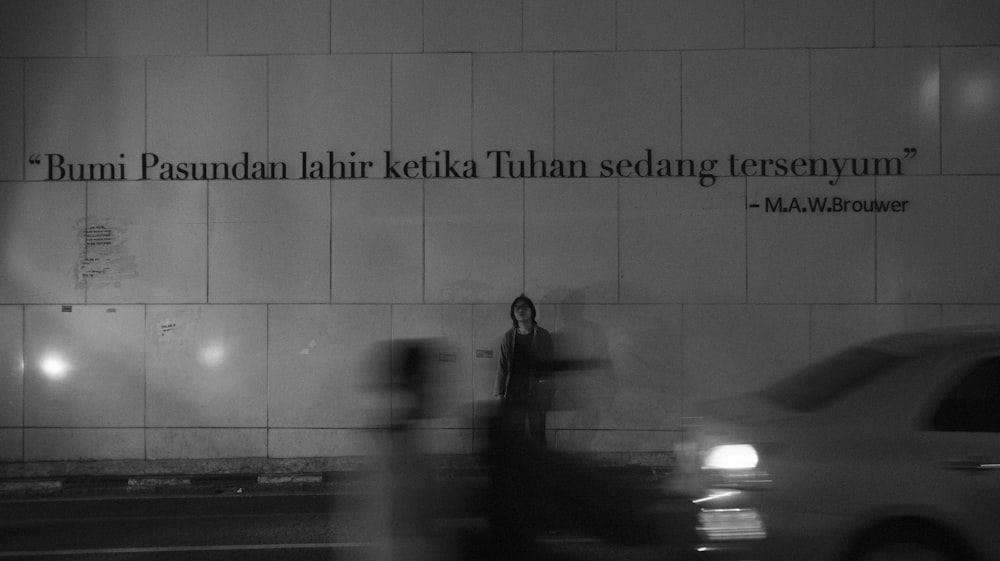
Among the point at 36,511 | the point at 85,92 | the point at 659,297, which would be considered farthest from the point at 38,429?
the point at 659,297

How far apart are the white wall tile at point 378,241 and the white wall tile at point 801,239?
4.20 m

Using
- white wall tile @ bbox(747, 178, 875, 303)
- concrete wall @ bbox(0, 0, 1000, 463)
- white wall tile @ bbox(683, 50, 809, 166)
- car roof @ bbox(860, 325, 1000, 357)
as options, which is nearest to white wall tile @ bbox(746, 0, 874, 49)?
concrete wall @ bbox(0, 0, 1000, 463)

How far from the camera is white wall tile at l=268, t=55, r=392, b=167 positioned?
1152 cm

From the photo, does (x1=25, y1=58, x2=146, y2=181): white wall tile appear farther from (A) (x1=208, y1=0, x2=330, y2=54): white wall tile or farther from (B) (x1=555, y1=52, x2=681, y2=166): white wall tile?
(B) (x1=555, y1=52, x2=681, y2=166): white wall tile

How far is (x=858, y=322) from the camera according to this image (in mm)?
11281

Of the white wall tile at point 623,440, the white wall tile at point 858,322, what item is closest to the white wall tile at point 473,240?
the white wall tile at point 623,440

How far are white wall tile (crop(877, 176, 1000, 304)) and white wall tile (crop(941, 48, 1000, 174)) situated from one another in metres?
0.23

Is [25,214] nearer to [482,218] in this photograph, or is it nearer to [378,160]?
[378,160]

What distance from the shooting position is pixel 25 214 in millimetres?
11688

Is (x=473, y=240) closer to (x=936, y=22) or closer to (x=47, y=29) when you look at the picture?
(x=47, y=29)

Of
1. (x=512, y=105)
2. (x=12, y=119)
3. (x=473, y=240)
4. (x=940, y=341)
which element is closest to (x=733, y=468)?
(x=940, y=341)

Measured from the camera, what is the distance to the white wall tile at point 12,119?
1165 cm

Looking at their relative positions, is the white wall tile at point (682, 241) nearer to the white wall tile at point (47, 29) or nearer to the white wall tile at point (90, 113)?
the white wall tile at point (90, 113)

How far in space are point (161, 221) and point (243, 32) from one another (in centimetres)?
263
